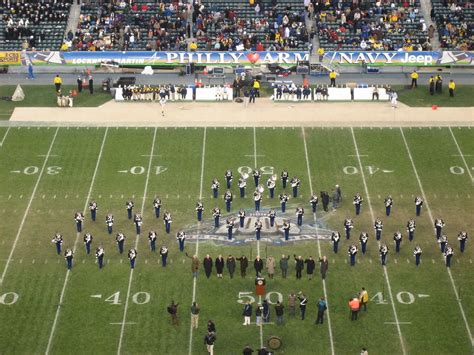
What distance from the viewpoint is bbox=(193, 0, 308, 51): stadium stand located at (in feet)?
236

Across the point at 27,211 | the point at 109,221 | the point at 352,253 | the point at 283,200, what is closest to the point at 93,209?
the point at 109,221

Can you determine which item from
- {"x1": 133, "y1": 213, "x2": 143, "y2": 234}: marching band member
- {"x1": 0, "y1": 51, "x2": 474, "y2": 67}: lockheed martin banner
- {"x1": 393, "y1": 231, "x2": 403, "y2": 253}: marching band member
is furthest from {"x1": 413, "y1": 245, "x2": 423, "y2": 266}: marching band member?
{"x1": 0, "y1": 51, "x2": 474, "y2": 67}: lockheed martin banner

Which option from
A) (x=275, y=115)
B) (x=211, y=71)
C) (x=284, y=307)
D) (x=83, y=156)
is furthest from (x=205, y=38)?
(x=284, y=307)

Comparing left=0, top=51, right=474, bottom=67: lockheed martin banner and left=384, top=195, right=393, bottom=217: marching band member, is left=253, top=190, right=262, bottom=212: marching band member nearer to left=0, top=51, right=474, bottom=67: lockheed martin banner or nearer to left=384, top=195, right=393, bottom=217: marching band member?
left=384, top=195, right=393, bottom=217: marching band member

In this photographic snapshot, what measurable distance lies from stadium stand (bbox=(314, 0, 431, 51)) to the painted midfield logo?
22086 mm

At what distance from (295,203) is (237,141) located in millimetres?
6864

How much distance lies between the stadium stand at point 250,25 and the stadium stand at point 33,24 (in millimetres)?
7656

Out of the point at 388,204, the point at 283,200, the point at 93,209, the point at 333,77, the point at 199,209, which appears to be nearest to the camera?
the point at 199,209

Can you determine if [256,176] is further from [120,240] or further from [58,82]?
[58,82]

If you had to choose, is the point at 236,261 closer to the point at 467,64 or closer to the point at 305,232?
the point at 305,232

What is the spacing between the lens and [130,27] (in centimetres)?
7312

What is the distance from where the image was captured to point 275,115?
63156 millimetres

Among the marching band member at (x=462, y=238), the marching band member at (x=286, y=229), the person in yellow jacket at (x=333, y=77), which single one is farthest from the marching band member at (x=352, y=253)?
the person in yellow jacket at (x=333, y=77)

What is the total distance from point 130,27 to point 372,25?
13.5 meters
